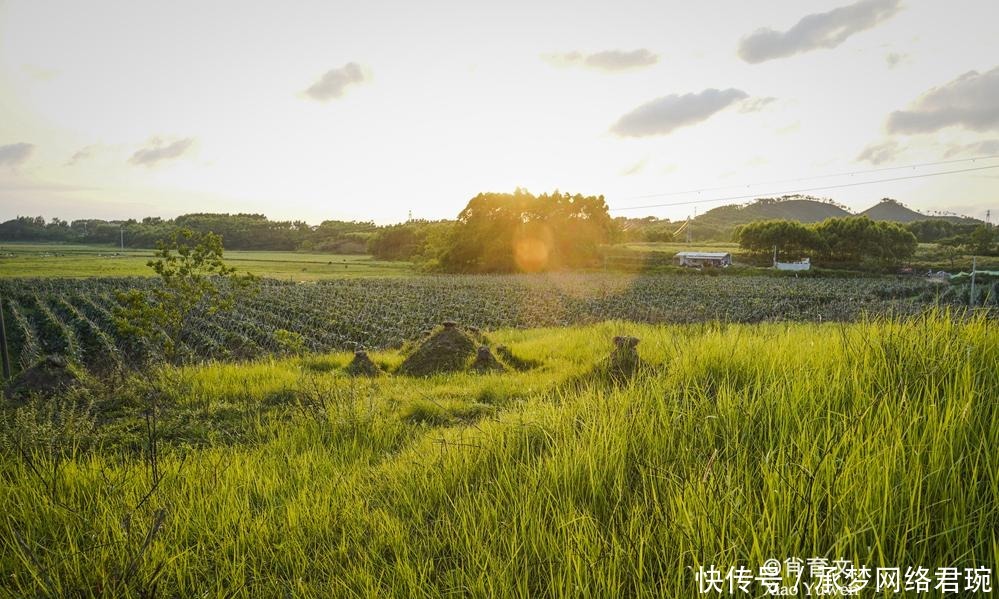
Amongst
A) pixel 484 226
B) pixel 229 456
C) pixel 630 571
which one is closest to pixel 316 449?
pixel 229 456

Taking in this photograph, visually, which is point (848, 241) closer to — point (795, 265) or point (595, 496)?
point (795, 265)

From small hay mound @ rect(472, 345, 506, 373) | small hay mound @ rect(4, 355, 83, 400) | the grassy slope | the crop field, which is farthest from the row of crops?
the grassy slope

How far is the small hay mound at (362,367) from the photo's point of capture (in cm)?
1105

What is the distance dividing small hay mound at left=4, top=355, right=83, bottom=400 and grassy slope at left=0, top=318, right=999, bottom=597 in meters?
4.32

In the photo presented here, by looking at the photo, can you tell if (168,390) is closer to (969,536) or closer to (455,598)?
(455,598)

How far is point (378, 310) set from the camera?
28594mm

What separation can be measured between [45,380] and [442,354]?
7.25 metres

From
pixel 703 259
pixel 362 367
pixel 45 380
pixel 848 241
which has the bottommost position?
pixel 362 367

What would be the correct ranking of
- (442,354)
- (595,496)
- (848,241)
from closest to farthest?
(595,496) < (442,354) < (848,241)

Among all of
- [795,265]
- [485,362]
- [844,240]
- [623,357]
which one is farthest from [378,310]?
[844,240]

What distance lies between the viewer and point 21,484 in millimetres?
3650

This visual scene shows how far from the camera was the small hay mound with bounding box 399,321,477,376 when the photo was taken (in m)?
11.3

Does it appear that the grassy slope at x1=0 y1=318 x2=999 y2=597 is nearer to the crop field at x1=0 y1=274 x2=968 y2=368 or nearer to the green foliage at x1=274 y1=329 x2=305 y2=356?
the green foliage at x1=274 y1=329 x2=305 y2=356

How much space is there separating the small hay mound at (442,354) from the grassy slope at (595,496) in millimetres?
6027
